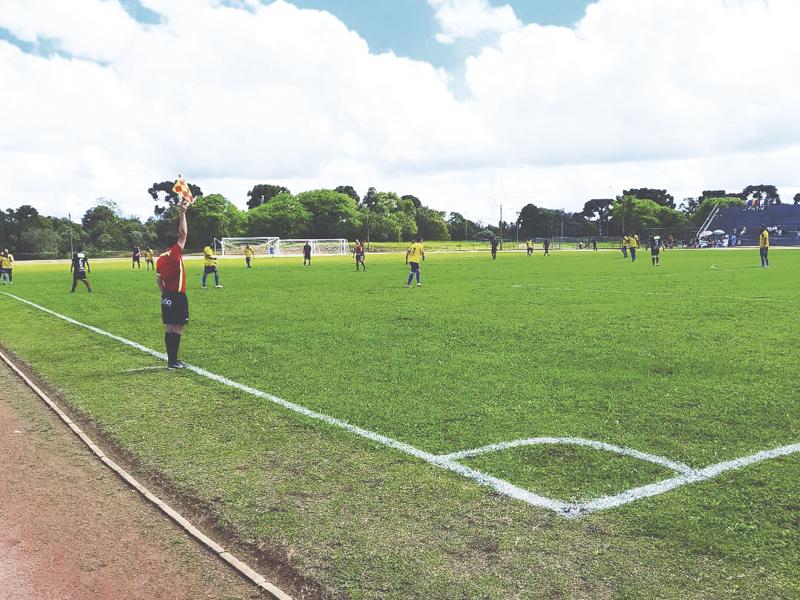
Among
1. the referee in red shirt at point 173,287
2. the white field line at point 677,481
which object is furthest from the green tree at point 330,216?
the white field line at point 677,481

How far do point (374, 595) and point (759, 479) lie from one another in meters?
3.01

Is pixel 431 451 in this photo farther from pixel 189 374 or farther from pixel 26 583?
pixel 189 374

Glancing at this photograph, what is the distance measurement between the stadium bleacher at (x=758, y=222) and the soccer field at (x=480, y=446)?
346 feet

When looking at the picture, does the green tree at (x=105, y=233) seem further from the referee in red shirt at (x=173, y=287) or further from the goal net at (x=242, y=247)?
the referee in red shirt at (x=173, y=287)

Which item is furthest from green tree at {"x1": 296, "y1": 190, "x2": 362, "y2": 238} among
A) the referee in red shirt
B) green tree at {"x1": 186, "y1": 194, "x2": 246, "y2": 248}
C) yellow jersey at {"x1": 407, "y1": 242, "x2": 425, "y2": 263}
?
the referee in red shirt

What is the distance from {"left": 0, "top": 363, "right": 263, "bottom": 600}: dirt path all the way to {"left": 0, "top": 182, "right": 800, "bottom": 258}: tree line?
8800 centimetres

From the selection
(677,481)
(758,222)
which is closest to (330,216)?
(758,222)

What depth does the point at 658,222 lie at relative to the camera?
132 m

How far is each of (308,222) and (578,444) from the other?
110 meters

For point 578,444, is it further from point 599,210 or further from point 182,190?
point 599,210

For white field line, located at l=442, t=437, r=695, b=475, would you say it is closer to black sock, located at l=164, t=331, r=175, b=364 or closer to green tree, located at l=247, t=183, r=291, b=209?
black sock, located at l=164, t=331, r=175, b=364

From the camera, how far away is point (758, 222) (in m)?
113

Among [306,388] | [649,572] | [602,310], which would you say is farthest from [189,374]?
[602,310]

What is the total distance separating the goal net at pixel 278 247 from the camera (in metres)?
81.4
